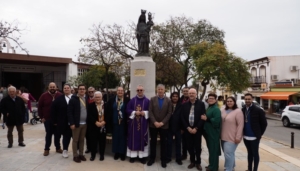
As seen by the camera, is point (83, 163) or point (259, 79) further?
point (259, 79)

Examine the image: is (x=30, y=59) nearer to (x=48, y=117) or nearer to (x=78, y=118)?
(x=48, y=117)

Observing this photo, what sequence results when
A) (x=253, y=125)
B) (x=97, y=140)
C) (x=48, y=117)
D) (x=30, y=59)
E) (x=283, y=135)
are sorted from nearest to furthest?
1. (x=253, y=125)
2. (x=97, y=140)
3. (x=48, y=117)
4. (x=283, y=135)
5. (x=30, y=59)

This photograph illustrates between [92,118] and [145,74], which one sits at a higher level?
[145,74]

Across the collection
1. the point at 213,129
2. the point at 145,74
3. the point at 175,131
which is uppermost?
the point at 145,74

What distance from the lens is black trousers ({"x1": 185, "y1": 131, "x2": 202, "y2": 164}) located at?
5676mm

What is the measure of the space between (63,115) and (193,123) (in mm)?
3103

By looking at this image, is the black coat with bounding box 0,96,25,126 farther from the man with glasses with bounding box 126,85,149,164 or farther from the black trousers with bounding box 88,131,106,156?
the man with glasses with bounding box 126,85,149,164

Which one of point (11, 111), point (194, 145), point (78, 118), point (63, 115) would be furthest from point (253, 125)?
point (11, 111)

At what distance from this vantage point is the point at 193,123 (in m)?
5.63

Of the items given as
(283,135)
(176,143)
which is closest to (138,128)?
(176,143)

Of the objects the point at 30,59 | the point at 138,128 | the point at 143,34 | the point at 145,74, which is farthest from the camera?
the point at 30,59

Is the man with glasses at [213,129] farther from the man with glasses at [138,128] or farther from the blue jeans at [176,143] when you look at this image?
the man with glasses at [138,128]

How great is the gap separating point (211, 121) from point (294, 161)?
3318 millimetres

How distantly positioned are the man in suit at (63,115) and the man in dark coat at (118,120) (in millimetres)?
1029
